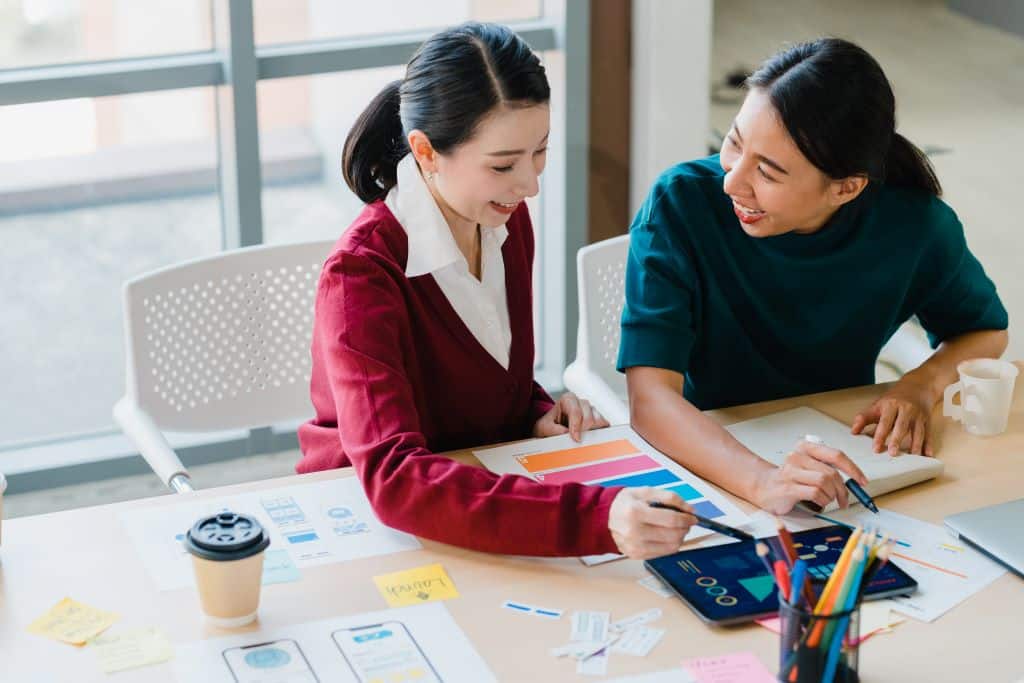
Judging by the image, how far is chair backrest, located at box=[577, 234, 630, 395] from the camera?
246cm

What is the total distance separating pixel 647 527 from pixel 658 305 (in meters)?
0.51

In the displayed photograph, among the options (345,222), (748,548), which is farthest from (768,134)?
(345,222)

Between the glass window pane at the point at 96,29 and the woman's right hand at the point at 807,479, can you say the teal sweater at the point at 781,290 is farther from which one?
the glass window pane at the point at 96,29

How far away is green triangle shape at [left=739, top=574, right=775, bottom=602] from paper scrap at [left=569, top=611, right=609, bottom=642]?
0.17 meters

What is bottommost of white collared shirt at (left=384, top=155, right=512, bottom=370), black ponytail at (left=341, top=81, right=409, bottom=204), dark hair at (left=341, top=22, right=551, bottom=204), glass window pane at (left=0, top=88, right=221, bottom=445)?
glass window pane at (left=0, top=88, right=221, bottom=445)

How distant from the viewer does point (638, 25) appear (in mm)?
3342

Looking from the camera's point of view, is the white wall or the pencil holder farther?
the white wall

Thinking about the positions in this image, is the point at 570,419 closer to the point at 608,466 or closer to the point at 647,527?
the point at 608,466

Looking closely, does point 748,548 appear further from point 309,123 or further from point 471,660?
point 309,123

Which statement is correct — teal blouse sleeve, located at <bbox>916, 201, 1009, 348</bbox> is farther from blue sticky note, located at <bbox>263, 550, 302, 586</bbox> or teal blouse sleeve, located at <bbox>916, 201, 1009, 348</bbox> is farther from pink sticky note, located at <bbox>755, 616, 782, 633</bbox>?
blue sticky note, located at <bbox>263, 550, 302, 586</bbox>

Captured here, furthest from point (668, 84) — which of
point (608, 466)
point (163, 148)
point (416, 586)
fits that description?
point (416, 586)

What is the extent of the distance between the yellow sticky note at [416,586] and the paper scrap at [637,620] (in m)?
0.19

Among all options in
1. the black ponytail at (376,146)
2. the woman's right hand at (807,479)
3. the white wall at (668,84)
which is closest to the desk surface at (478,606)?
the woman's right hand at (807,479)

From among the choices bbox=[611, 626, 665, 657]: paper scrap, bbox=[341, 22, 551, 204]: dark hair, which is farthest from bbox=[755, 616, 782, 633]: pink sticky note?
bbox=[341, 22, 551, 204]: dark hair
